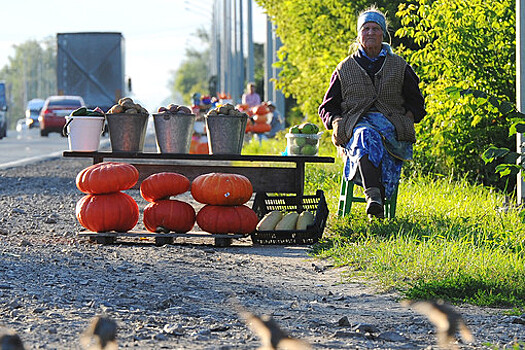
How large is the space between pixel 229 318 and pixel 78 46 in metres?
37.6

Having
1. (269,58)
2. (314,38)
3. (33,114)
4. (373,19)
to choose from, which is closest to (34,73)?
(33,114)

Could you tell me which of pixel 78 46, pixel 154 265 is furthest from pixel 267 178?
pixel 78 46

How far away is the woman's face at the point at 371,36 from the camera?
902 cm

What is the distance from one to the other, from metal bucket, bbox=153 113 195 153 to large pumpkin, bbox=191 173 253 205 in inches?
25.0

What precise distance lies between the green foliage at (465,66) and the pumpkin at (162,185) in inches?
151

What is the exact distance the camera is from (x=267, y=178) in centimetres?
948

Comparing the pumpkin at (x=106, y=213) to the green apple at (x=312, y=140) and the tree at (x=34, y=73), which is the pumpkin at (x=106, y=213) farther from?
the tree at (x=34, y=73)

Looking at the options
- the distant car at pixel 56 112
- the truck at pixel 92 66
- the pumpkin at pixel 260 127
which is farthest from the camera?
the distant car at pixel 56 112

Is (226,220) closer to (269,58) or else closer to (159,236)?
(159,236)

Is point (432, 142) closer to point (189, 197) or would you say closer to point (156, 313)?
point (189, 197)

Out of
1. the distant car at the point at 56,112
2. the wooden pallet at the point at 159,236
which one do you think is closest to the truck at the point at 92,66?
the distant car at the point at 56,112

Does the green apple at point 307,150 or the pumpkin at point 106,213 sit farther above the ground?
the green apple at point 307,150

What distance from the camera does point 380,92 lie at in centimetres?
898

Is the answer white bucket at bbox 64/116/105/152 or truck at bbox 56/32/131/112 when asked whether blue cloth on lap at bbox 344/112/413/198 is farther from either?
truck at bbox 56/32/131/112
